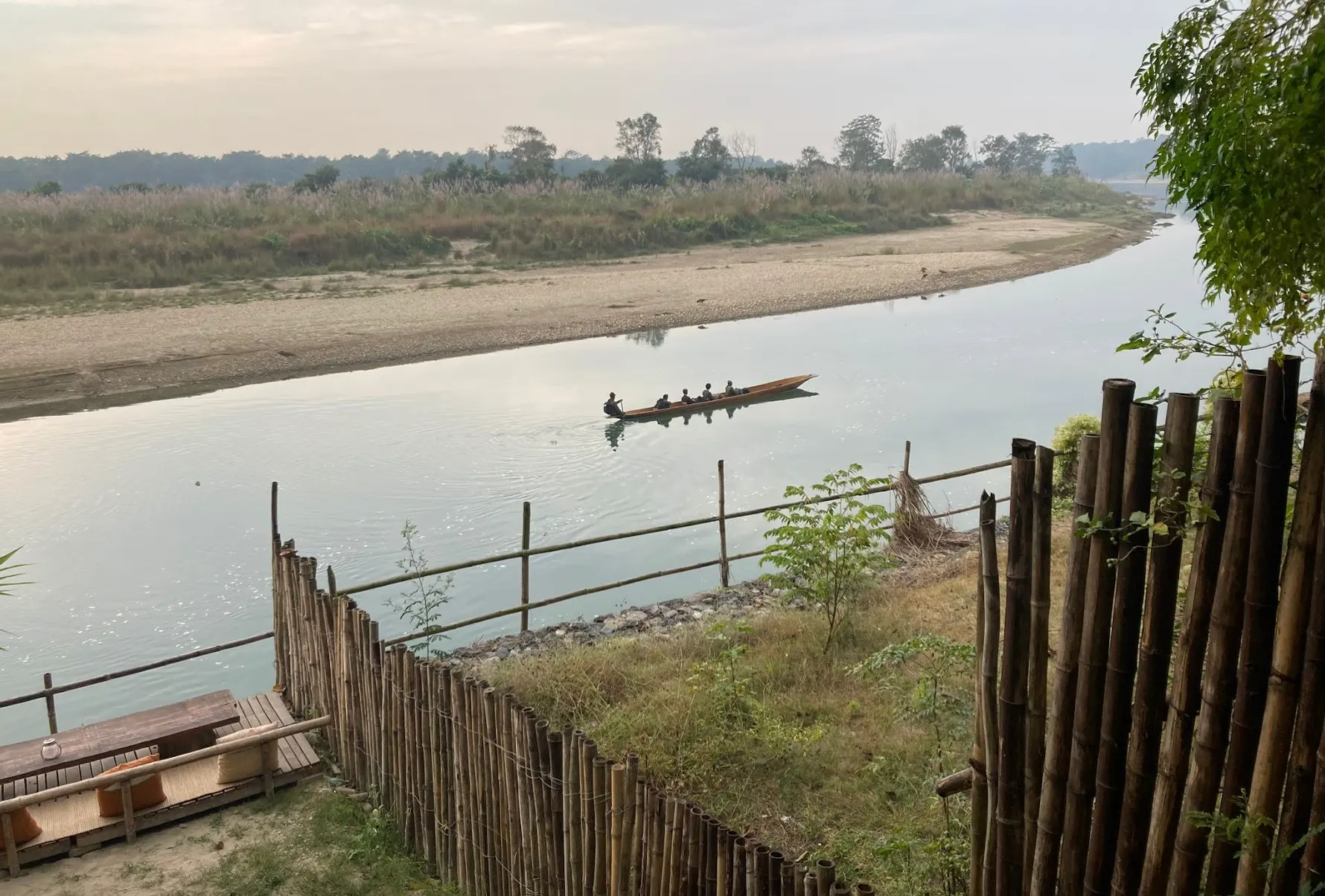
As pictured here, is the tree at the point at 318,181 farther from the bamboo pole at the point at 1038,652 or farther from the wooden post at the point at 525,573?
the bamboo pole at the point at 1038,652

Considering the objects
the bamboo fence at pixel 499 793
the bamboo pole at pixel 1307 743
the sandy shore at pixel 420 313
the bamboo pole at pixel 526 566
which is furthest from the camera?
the sandy shore at pixel 420 313

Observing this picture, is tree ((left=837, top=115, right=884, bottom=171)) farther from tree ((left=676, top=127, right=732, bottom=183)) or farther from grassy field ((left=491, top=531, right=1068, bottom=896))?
grassy field ((left=491, top=531, right=1068, bottom=896))

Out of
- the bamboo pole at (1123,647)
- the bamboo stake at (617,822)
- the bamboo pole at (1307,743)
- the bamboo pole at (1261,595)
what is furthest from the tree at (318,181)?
the bamboo pole at (1307,743)

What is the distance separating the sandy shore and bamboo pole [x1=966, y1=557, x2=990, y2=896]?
71.5 feet

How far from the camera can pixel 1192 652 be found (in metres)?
2.73

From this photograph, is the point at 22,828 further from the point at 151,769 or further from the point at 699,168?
Answer: the point at 699,168

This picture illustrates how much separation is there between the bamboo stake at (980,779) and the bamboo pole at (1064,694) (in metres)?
0.24

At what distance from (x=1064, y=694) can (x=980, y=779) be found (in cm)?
57

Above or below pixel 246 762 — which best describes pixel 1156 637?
above

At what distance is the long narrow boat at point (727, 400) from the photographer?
65.6 ft

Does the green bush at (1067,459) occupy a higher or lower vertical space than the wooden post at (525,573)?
higher

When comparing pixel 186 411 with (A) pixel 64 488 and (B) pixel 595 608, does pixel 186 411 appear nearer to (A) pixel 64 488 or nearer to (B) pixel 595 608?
(A) pixel 64 488

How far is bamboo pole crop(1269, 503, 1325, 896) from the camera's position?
2.47 meters

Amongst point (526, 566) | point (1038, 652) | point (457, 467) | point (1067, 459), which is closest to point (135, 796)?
point (526, 566)
